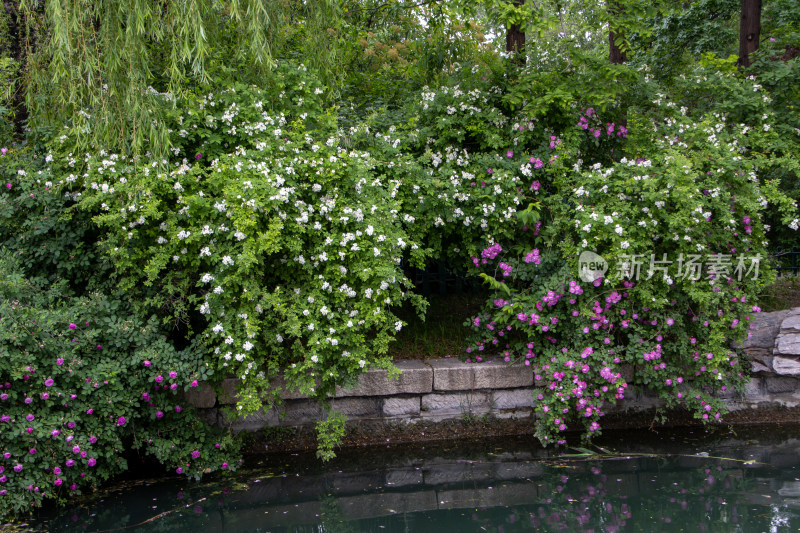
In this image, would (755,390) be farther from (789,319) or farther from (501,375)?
(501,375)

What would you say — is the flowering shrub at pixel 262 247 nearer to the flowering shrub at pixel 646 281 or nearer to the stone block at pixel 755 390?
the flowering shrub at pixel 646 281

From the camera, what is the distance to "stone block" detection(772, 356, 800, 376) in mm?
4992

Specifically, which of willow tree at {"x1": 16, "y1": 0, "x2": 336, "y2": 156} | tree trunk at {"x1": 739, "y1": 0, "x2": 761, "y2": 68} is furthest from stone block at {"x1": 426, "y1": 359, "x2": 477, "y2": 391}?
tree trunk at {"x1": 739, "y1": 0, "x2": 761, "y2": 68}

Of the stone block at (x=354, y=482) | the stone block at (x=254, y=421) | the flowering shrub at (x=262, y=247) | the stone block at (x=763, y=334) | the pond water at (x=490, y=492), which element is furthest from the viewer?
the stone block at (x=763, y=334)

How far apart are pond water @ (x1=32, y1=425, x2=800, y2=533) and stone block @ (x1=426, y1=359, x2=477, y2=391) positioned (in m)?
0.42

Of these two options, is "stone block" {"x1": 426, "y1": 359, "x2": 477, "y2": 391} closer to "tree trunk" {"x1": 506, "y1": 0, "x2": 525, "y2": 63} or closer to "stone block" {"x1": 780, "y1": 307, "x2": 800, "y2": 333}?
"stone block" {"x1": 780, "y1": 307, "x2": 800, "y2": 333}

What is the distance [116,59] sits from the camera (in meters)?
4.05

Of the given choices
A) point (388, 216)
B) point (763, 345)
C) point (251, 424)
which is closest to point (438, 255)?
point (388, 216)

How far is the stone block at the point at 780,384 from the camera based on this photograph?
16.9 feet

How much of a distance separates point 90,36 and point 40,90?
2.34 feet

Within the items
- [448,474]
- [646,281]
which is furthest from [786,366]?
[448,474]

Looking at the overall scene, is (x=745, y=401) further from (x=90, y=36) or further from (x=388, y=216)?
(x=90, y=36)

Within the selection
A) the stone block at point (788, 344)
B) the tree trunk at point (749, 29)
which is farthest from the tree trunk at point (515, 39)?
the stone block at point (788, 344)

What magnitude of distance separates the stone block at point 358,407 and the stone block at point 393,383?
63 mm
